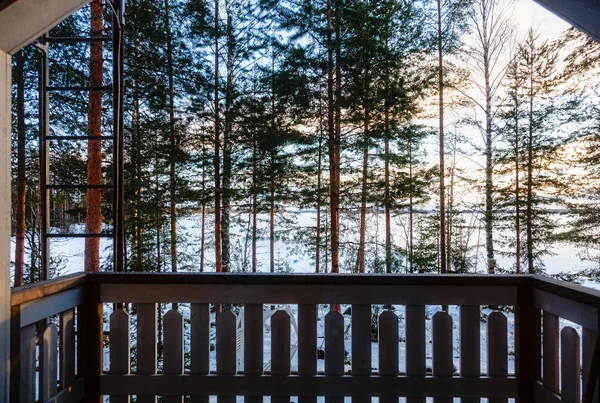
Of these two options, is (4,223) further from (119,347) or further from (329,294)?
(329,294)

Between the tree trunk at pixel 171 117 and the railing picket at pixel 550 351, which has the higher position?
the tree trunk at pixel 171 117

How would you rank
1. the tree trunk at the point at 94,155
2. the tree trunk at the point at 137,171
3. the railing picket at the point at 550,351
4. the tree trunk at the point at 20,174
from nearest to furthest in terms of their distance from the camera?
the railing picket at the point at 550,351
the tree trunk at the point at 94,155
the tree trunk at the point at 20,174
the tree trunk at the point at 137,171

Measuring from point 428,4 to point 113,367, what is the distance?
794cm

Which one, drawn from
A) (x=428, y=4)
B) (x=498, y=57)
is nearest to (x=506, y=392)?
(x=428, y=4)

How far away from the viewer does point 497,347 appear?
3.91 feet

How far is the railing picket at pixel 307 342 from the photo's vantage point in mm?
1200

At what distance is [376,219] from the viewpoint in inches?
270

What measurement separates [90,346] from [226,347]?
1.84ft

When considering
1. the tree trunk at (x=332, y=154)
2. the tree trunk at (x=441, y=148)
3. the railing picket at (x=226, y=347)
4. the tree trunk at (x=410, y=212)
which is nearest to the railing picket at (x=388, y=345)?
the railing picket at (x=226, y=347)

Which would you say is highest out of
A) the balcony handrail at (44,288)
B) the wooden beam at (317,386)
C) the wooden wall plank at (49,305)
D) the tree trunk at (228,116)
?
the tree trunk at (228,116)

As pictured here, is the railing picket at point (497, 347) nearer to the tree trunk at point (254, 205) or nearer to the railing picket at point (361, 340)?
the railing picket at point (361, 340)

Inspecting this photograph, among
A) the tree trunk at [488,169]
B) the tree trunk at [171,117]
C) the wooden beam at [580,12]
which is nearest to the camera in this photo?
the wooden beam at [580,12]

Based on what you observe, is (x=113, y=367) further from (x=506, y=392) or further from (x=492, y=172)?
(x=492, y=172)

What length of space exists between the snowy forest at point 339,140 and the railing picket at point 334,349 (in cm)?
530
